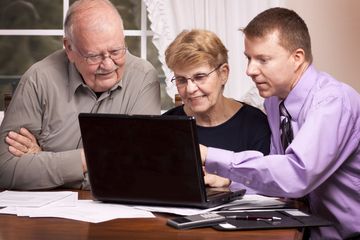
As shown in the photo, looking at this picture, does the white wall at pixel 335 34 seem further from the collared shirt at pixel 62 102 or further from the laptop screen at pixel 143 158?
the laptop screen at pixel 143 158

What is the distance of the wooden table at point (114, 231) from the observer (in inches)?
59.4

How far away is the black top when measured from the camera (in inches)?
93.3

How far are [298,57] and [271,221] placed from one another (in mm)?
653

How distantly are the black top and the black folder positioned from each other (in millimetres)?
664

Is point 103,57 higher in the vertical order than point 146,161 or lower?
higher

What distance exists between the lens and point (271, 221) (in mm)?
1624

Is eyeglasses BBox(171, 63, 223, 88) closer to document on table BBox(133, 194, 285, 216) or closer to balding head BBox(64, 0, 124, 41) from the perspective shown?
balding head BBox(64, 0, 124, 41)

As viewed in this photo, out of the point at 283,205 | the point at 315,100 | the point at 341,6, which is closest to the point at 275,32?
the point at 315,100

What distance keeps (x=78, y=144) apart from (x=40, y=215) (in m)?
0.73

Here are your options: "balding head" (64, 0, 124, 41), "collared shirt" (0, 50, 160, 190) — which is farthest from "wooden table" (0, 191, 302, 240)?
"balding head" (64, 0, 124, 41)

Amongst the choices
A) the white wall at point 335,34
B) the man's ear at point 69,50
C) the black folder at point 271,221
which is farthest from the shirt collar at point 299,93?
the white wall at point 335,34

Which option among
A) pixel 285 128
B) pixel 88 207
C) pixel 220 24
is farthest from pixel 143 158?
pixel 220 24

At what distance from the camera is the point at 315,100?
→ 6.46 feet

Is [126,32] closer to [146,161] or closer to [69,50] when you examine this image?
[69,50]
